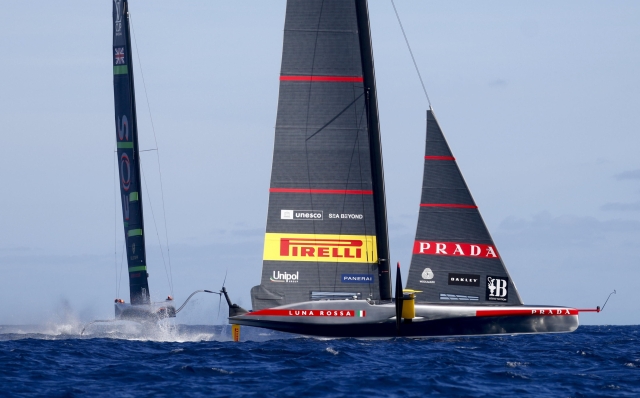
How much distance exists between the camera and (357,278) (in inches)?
1053

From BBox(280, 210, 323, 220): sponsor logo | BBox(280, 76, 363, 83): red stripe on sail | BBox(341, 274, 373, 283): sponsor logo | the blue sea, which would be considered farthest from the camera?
BBox(341, 274, 373, 283): sponsor logo

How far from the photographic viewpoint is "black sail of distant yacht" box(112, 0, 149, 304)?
35719 millimetres

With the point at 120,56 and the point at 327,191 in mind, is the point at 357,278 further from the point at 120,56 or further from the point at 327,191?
the point at 120,56

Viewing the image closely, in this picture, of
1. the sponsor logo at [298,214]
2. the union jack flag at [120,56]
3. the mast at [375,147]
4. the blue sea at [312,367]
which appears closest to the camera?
the blue sea at [312,367]

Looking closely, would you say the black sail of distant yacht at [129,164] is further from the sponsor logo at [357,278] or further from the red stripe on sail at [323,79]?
the sponsor logo at [357,278]

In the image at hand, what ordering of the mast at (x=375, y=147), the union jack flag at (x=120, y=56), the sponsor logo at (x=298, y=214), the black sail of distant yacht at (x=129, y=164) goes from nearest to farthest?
the sponsor logo at (x=298, y=214), the mast at (x=375, y=147), the black sail of distant yacht at (x=129, y=164), the union jack flag at (x=120, y=56)

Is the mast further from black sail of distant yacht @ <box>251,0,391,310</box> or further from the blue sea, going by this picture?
the blue sea

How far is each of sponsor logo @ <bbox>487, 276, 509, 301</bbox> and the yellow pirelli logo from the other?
3.21 m

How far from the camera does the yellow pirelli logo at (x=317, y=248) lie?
2652 cm

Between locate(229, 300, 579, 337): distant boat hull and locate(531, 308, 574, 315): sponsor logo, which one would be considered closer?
locate(229, 300, 579, 337): distant boat hull

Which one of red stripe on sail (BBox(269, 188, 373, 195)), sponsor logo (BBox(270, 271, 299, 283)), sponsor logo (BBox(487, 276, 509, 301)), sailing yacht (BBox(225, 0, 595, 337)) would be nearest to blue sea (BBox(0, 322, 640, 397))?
sailing yacht (BBox(225, 0, 595, 337))

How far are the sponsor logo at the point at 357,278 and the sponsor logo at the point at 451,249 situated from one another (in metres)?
1.41

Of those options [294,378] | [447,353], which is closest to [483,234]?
[447,353]

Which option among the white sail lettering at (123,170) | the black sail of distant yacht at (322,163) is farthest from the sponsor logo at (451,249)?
the white sail lettering at (123,170)
